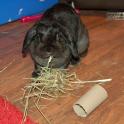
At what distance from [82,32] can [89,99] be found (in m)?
0.74

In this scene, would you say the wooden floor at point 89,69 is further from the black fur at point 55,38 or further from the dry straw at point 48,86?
the black fur at point 55,38

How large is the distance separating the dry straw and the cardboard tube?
210mm

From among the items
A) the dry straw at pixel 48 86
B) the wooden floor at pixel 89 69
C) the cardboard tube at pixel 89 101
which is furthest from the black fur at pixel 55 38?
the cardboard tube at pixel 89 101

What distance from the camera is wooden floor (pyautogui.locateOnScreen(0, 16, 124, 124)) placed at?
1.82 meters

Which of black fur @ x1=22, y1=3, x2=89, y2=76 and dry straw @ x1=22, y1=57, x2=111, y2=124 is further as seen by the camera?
dry straw @ x1=22, y1=57, x2=111, y2=124

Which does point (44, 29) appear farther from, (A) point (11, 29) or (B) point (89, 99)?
(A) point (11, 29)

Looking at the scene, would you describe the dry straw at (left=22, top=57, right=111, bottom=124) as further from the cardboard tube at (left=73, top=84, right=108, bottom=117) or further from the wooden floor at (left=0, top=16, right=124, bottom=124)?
the cardboard tube at (left=73, top=84, right=108, bottom=117)

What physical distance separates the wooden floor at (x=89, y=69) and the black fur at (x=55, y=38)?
184 mm

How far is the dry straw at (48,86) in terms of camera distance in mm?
1960

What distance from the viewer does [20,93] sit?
80.0 inches

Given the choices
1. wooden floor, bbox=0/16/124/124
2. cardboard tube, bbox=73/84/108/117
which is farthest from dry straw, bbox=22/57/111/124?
cardboard tube, bbox=73/84/108/117

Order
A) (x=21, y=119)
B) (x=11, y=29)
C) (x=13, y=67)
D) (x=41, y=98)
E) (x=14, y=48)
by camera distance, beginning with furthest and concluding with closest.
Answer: (x=11, y=29) → (x=14, y=48) → (x=13, y=67) → (x=41, y=98) → (x=21, y=119)

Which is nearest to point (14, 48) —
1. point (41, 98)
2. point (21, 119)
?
point (41, 98)

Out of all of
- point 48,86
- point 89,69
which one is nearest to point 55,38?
point 48,86
